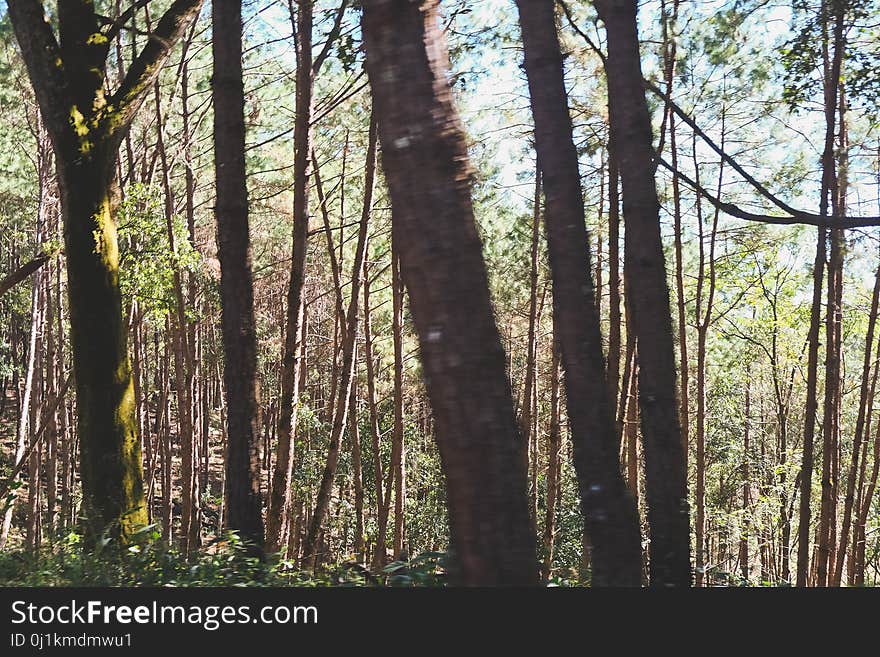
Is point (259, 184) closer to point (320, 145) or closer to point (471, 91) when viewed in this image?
point (320, 145)

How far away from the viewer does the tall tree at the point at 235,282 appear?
594 centimetres

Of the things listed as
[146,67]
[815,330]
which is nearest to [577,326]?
[146,67]

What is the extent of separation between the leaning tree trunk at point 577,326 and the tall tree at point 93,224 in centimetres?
353

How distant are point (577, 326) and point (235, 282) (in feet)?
9.17

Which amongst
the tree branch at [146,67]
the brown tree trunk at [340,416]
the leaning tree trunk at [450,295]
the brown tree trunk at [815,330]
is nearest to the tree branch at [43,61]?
the tree branch at [146,67]

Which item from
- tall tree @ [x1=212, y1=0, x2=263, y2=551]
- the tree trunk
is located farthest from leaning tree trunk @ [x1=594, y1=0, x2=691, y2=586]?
the tree trunk

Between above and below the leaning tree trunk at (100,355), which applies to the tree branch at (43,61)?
above

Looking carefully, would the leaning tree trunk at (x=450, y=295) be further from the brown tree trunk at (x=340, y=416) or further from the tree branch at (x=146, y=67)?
the brown tree trunk at (x=340, y=416)

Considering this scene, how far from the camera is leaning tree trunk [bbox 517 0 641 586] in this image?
420cm

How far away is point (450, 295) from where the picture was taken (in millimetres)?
2617

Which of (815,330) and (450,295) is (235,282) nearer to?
(450,295)

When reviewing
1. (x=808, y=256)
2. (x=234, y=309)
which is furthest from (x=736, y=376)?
(x=234, y=309)

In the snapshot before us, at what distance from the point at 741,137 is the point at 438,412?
49.1 ft

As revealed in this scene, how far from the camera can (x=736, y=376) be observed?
91.9 feet
